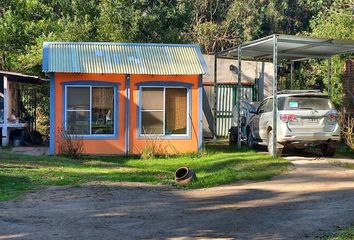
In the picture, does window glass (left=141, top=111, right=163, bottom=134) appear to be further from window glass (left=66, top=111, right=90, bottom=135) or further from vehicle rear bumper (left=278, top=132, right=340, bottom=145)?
vehicle rear bumper (left=278, top=132, right=340, bottom=145)

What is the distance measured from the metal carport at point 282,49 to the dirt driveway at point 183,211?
464 cm

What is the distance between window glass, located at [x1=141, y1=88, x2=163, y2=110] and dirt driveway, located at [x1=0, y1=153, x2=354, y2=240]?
645cm

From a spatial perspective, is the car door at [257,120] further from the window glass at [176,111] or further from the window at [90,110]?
the window at [90,110]

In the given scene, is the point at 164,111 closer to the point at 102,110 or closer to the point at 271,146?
the point at 102,110

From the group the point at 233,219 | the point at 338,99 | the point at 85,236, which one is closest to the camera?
the point at 85,236

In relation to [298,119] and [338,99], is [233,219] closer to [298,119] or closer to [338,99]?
[298,119]

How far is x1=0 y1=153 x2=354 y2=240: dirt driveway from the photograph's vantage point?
24.1 ft

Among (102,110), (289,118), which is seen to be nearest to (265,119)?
(289,118)

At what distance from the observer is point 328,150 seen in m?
15.9

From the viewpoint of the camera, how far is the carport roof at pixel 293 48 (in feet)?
50.7

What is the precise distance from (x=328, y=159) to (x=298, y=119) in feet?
5.38

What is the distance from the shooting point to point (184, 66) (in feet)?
58.0

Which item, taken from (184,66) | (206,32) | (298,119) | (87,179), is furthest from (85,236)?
(206,32)

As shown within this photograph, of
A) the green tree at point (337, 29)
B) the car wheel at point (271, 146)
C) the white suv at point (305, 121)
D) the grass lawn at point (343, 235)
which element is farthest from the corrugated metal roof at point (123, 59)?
the grass lawn at point (343, 235)
